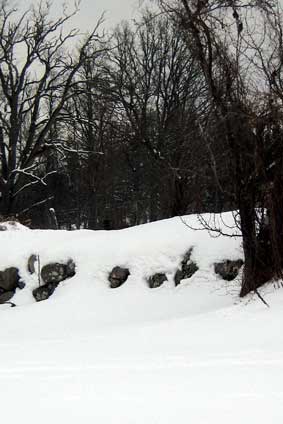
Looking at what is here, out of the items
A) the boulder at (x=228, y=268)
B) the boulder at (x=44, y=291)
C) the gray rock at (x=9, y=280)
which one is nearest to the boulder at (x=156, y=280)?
the boulder at (x=228, y=268)

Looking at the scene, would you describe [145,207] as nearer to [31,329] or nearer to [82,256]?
[82,256]

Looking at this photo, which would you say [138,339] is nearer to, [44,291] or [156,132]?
[44,291]

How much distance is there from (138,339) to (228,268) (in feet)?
11.2

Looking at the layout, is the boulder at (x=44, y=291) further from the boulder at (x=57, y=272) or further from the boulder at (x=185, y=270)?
the boulder at (x=185, y=270)

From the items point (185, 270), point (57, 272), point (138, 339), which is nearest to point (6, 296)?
point (57, 272)

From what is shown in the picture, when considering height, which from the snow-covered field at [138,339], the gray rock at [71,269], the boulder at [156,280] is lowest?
the snow-covered field at [138,339]

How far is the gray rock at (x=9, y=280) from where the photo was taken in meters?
11.3

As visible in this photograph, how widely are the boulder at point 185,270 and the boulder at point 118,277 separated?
1.07m

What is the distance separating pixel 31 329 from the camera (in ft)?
29.8

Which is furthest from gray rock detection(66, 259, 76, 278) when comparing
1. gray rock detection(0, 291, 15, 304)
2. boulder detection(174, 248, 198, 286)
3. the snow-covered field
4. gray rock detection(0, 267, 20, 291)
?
boulder detection(174, 248, 198, 286)

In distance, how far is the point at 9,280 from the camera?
37.1 feet

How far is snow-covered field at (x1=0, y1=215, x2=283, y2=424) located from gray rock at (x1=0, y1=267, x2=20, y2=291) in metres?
0.22

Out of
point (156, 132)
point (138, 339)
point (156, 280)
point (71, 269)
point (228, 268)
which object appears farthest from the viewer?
point (156, 132)

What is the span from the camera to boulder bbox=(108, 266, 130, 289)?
406 inches
